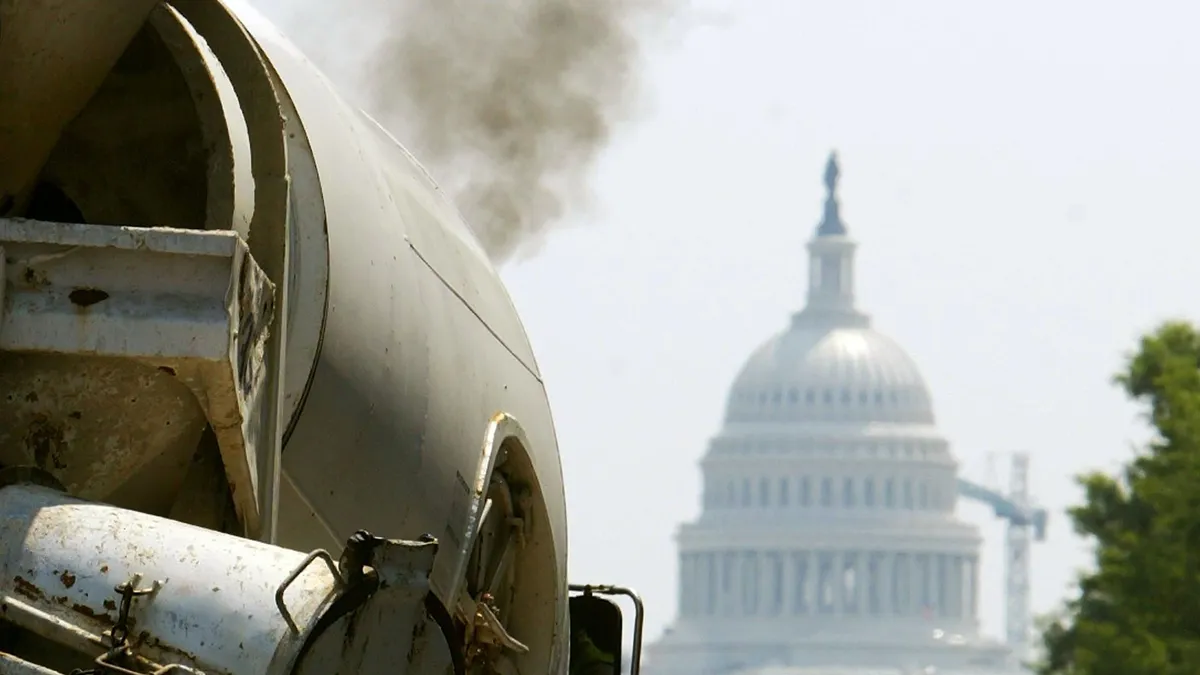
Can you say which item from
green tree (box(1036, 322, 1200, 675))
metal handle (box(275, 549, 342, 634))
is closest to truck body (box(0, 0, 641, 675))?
metal handle (box(275, 549, 342, 634))

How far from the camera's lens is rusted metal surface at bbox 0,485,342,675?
463 cm

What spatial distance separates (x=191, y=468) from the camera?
16.9 feet

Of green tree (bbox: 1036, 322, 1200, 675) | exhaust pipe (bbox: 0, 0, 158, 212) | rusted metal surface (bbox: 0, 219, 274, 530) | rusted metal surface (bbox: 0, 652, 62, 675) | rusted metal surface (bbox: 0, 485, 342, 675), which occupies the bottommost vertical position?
rusted metal surface (bbox: 0, 652, 62, 675)

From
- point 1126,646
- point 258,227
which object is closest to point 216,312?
point 258,227

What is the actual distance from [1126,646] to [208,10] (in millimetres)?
32709

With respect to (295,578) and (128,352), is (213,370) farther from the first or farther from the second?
(295,578)

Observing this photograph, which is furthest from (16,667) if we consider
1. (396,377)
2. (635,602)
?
(635,602)

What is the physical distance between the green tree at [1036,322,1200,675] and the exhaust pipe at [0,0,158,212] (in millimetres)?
30133

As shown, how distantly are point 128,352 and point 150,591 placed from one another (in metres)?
0.36

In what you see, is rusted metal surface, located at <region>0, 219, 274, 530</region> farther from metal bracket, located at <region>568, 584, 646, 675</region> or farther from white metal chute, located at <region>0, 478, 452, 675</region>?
metal bracket, located at <region>568, 584, 646, 675</region>

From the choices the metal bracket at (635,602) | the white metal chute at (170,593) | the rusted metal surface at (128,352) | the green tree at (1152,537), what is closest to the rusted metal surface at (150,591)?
the white metal chute at (170,593)

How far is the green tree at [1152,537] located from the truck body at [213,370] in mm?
29239

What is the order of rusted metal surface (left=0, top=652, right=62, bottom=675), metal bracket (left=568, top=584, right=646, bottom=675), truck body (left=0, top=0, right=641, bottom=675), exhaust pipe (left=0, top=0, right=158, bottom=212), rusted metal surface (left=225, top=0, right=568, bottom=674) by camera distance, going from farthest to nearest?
1. metal bracket (left=568, top=584, right=646, bottom=675)
2. rusted metal surface (left=225, top=0, right=568, bottom=674)
3. exhaust pipe (left=0, top=0, right=158, bottom=212)
4. truck body (left=0, top=0, right=641, bottom=675)
5. rusted metal surface (left=0, top=652, right=62, bottom=675)

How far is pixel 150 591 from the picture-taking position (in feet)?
15.4
